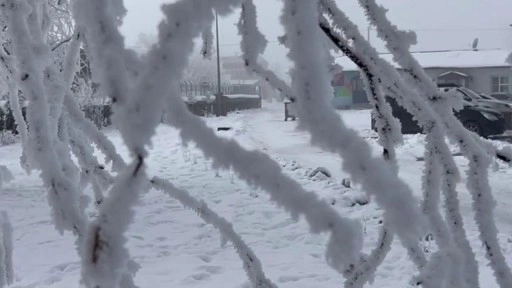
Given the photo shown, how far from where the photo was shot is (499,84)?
102 feet

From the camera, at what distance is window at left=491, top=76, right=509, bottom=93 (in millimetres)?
30697

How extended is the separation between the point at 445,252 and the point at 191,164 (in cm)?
1000

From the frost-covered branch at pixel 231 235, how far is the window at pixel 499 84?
3262cm

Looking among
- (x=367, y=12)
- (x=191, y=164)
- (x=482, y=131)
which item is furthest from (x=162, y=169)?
(x=367, y=12)

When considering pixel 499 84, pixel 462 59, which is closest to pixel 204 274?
pixel 499 84

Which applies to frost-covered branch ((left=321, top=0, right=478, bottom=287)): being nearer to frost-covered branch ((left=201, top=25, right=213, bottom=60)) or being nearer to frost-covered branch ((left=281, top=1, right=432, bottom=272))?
frost-covered branch ((left=281, top=1, right=432, bottom=272))

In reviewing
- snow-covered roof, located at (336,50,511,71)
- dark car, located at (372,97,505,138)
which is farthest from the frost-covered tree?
snow-covered roof, located at (336,50,511,71)

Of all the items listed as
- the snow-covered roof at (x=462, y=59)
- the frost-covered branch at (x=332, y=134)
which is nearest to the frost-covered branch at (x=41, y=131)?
the frost-covered branch at (x=332, y=134)

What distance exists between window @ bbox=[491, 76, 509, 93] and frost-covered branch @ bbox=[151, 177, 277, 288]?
107ft

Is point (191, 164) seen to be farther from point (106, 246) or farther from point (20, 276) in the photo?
point (106, 246)

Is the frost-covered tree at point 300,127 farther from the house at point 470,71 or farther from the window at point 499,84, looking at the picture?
the window at point 499,84

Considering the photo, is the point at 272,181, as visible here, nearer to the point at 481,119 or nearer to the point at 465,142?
the point at 465,142

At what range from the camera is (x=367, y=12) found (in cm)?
103

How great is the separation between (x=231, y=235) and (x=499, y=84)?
33184mm
